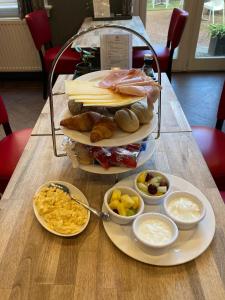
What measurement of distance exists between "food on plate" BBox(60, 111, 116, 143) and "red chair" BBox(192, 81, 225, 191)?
0.66 metres

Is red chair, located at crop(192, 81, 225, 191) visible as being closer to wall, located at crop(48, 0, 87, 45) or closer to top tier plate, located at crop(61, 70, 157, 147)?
top tier plate, located at crop(61, 70, 157, 147)

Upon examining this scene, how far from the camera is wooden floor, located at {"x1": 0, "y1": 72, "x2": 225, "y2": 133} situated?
8.73 ft

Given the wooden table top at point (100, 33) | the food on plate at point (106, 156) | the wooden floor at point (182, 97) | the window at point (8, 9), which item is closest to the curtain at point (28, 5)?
the window at point (8, 9)

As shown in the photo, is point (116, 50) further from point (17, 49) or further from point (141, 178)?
point (17, 49)

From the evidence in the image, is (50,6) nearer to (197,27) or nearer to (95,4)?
(95,4)

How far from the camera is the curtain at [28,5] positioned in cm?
291

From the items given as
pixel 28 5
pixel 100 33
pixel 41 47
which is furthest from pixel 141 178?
pixel 28 5

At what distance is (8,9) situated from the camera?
3141 millimetres

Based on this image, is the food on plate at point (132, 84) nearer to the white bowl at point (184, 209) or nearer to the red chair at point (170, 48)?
the white bowl at point (184, 209)

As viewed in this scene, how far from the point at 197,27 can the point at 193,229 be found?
3.21 meters

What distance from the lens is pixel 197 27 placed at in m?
3.32

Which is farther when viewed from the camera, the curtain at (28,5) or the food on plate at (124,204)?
the curtain at (28,5)

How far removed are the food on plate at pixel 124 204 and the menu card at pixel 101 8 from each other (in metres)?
2.51

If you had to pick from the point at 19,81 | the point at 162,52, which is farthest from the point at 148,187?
the point at 19,81
